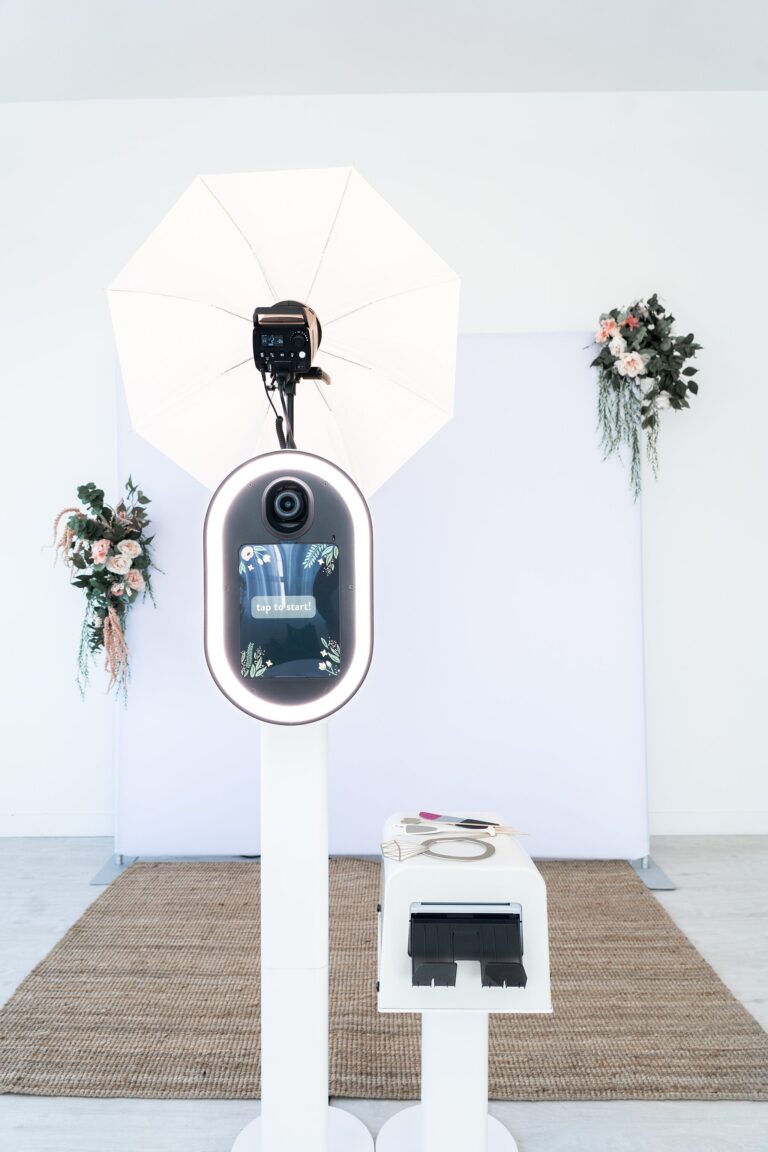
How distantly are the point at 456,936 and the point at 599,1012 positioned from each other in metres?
1.12

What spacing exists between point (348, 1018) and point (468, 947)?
102 cm

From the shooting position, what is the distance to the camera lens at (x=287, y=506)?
4.09 feet

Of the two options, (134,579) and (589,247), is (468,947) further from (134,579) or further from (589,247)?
(589,247)

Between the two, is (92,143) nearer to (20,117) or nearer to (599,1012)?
(20,117)

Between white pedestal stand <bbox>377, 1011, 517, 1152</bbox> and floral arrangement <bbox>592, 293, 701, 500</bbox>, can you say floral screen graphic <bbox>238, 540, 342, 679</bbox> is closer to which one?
white pedestal stand <bbox>377, 1011, 517, 1152</bbox>

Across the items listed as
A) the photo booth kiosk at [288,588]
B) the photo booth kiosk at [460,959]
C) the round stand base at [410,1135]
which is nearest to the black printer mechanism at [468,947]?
the photo booth kiosk at [460,959]

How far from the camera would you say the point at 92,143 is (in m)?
3.55

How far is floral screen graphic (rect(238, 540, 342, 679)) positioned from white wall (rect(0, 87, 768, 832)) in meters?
2.57

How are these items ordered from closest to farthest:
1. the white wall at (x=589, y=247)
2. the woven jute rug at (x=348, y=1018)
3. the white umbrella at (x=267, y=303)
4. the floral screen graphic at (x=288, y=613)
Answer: the floral screen graphic at (x=288, y=613) → the white umbrella at (x=267, y=303) → the woven jute rug at (x=348, y=1018) → the white wall at (x=589, y=247)

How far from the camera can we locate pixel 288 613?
1.23 meters

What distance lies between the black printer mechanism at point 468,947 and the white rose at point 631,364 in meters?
Answer: 2.30

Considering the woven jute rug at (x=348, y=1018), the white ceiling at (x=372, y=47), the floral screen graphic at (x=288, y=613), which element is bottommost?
the woven jute rug at (x=348, y=1018)

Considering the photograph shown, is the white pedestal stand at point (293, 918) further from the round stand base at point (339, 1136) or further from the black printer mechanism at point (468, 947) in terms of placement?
the round stand base at point (339, 1136)

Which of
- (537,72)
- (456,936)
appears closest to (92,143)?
(537,72)
